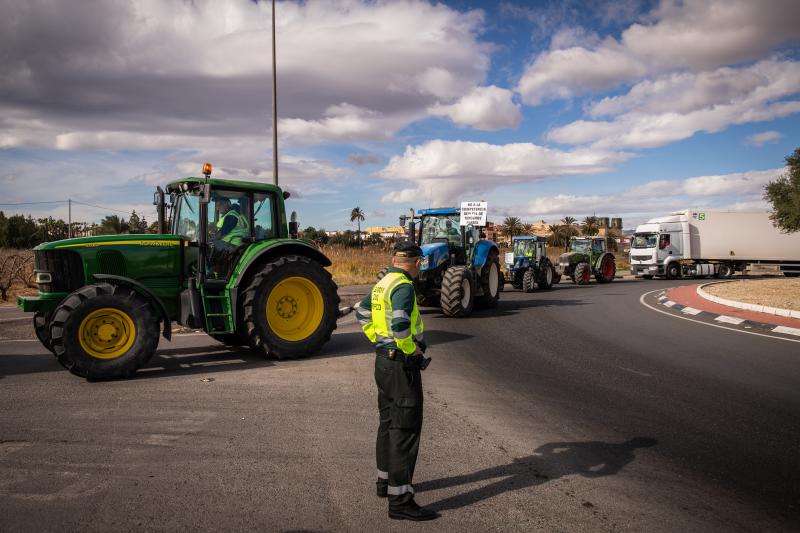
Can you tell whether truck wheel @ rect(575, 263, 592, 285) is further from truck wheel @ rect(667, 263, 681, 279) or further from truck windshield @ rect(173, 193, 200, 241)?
truck windshield @ rect(173, 193, 200, 241)

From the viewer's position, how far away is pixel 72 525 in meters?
3.53

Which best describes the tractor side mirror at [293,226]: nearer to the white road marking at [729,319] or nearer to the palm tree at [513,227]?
the white road marking at [729,319]

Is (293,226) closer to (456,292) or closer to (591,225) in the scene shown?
(456,292)

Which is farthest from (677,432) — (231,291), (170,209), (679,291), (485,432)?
(679,291)

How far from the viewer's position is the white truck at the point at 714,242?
1356 inches

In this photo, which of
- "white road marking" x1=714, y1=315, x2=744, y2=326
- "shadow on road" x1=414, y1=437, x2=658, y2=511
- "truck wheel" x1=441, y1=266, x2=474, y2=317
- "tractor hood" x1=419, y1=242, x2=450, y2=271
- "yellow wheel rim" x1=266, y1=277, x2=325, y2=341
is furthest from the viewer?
"tractor hood" x1=419, y1=242, x2=450, y2=271


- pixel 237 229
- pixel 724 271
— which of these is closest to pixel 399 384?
pixel 237 229

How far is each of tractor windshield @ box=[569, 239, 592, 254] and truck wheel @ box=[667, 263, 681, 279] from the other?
7335 millimetres

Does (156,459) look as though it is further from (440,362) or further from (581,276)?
(581,276)

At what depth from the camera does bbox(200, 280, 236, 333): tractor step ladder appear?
26.6 ft

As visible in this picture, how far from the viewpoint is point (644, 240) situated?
113 ft

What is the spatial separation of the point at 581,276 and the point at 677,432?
76.4 feet

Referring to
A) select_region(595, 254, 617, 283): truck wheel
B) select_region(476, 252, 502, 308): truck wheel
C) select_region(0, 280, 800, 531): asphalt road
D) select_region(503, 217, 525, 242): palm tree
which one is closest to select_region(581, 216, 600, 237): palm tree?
select_region(503, 217, 525, 242): palm tree

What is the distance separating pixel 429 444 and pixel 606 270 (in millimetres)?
26893
